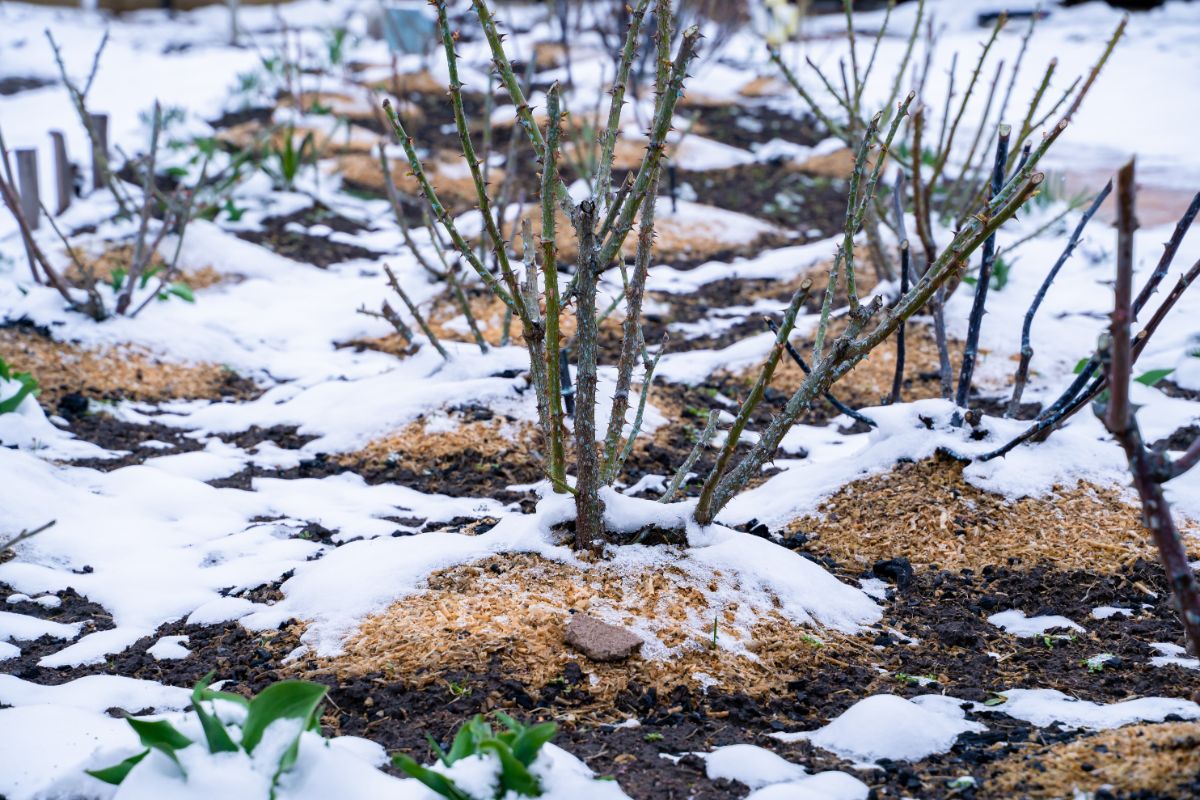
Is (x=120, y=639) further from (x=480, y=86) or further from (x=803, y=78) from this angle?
(x=803, y=78)

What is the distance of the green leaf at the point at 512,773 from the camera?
136 centimetres

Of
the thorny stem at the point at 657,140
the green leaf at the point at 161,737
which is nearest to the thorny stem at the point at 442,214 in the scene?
the thorny stem at the point at 657,140

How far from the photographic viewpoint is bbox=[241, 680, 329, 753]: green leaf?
140 cm

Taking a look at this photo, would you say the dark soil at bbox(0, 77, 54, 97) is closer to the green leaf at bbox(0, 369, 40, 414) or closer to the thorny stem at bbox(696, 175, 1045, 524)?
the green leaf at bbox(0, 369, 40, 414)

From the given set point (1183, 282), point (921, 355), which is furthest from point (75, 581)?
point (921, 355)

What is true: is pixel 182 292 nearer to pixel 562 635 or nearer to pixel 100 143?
pixel 100 143

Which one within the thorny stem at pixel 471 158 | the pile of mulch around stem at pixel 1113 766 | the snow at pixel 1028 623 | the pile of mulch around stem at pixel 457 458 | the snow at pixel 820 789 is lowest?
the pile of mulch around stem at pixel 457 458

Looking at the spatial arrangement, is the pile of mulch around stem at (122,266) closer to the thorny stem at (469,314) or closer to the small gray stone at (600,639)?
the thorny stem at (469,314)

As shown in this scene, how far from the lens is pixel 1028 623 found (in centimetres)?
216

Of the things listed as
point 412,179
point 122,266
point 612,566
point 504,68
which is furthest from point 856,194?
point 412,179

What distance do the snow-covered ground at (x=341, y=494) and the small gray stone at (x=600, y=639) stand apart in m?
0.27

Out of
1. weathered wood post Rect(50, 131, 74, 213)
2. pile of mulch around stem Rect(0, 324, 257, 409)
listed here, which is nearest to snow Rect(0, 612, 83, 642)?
pile of mulch around stem Rect(0, 324, 257, 409)

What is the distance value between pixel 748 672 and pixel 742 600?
25 cm

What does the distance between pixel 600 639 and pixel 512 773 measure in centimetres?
54
